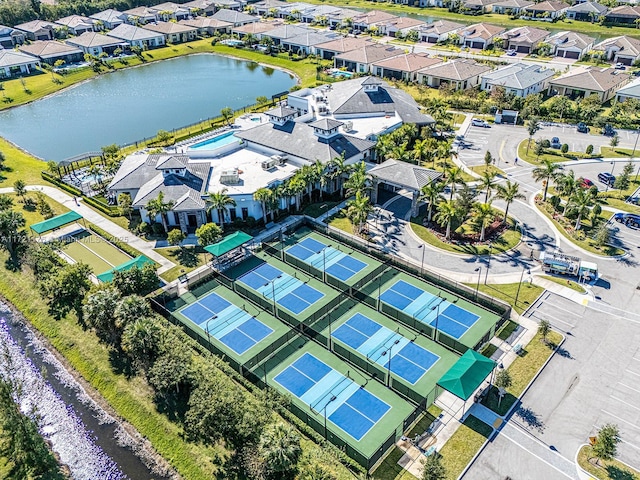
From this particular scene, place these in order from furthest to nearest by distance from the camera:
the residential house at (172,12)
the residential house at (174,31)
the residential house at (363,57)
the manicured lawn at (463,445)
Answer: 1. the residential house at (172,12)
2. the residential house at (174,31)
3. the residential house at (363,57)
4. the manicured lawn at (463,445)

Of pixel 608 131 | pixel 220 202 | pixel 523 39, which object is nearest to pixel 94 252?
pixel 220 202

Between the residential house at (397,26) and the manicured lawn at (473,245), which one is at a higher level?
the residential house at (397,26)

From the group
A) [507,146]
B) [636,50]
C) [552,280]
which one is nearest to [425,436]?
[552,280]

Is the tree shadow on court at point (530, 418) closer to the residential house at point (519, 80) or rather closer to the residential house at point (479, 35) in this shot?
the residential house at point (519, 80)

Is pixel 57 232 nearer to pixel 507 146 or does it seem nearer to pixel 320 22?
pixel 507 146

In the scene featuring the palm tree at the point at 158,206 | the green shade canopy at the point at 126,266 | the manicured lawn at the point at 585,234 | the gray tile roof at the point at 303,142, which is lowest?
the manicured lawn at the point at 585,234

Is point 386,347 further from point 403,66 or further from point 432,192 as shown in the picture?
point 403,66

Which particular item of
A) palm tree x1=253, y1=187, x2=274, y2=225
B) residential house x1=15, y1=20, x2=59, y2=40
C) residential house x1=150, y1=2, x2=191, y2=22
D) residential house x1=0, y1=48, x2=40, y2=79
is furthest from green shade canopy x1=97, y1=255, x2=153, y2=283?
residential house x1=150, y1=2, x2=191, y2=22

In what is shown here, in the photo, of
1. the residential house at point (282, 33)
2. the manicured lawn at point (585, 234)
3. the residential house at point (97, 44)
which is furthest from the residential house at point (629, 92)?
the residential house at point (97, 44)
